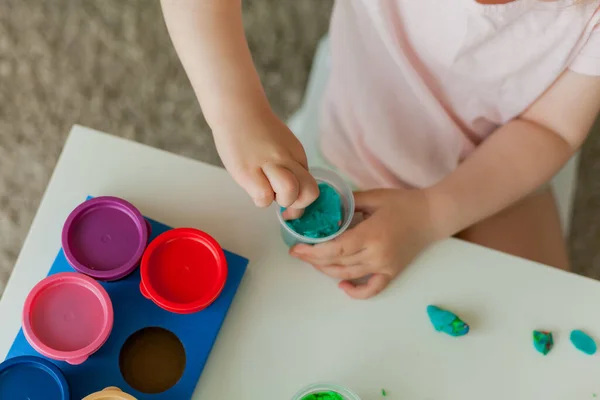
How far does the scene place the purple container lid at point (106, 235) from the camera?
510 millimetres

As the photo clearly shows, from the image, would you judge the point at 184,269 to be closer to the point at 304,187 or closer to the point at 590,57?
the point at 304,187

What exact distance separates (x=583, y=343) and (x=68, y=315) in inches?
18.7

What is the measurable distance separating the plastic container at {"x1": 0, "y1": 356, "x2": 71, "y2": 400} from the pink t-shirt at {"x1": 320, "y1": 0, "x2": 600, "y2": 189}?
445 mm

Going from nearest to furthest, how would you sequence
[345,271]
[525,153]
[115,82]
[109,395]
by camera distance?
1. [109,395]
2. [345,271]
3. [525,153]
4. [115,82]

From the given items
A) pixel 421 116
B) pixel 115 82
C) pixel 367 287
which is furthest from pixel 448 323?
pixel 115 82

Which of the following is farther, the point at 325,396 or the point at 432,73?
the point at 432,73

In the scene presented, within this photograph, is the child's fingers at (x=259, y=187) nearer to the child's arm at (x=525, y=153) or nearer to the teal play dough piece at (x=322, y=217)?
the teal play dough piece at (x=322, y=217)

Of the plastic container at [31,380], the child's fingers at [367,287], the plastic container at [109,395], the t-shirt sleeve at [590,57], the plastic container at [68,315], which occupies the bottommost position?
the plastic container at [31,380]

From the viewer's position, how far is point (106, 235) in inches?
20.6

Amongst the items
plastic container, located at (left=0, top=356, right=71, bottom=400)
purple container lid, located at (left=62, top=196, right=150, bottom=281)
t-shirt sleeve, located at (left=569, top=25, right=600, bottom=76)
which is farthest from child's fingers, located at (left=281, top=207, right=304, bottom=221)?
t-shirt sleeve, located at (left=569, top=25, right=600, bottom=76)

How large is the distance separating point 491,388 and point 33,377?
40 cm

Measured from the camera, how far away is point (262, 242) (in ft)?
1.85

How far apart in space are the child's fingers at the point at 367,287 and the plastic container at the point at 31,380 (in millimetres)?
258

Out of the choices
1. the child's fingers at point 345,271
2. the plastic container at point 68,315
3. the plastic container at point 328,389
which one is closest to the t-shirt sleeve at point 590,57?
the child's fingers at point 345,271
